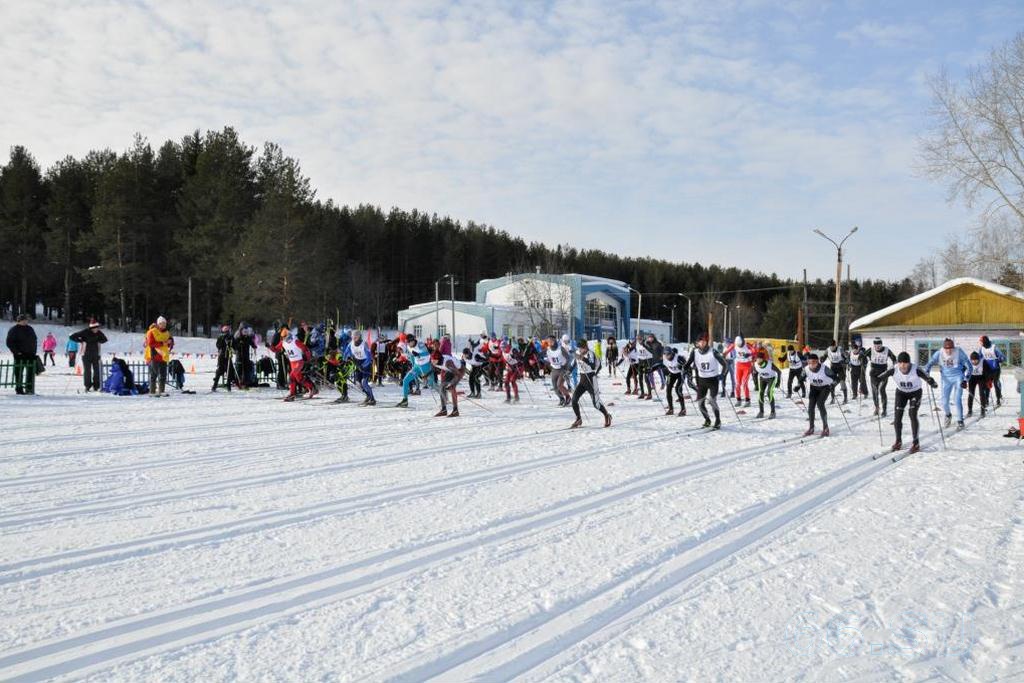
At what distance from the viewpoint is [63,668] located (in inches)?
129

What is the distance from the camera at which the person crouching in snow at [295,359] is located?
16.9 meters

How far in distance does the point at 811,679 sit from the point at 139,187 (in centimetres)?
6103

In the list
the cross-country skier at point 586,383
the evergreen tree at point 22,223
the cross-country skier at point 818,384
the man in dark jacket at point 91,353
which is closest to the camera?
the cross-country skier at point 818,384

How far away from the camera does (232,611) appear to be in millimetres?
3957

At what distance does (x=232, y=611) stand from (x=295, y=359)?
45.0ft

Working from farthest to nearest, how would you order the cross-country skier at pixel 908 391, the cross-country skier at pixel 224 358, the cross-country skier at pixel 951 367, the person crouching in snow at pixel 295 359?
the cross-country skier at pixel 224 358, the person crouching in snow at pixel 295 359, the cross-country skier at pixel 951 367, the cross-country skier at pixel 908 391

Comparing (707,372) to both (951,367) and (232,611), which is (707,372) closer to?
(951,367)

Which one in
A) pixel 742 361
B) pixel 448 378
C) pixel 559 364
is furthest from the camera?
pixel 742 361

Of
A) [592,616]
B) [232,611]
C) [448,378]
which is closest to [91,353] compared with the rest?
[448,378]

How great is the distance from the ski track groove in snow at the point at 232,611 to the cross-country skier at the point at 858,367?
1464cm

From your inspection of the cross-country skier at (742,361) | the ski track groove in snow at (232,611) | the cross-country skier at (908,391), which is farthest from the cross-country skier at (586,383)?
the ski track groove in snow at (232,611)

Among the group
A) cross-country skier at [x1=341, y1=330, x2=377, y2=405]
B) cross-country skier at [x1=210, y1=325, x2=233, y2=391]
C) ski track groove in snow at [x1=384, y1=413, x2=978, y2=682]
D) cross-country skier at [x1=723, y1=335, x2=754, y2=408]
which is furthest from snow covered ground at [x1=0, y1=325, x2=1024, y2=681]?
cross-country skier at [x1=210, y1=325, x2=233, y2=391]

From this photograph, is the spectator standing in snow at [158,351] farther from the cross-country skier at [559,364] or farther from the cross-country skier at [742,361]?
the cross-country skier at [742,361]

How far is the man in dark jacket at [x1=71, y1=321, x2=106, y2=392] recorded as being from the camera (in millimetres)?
17203
